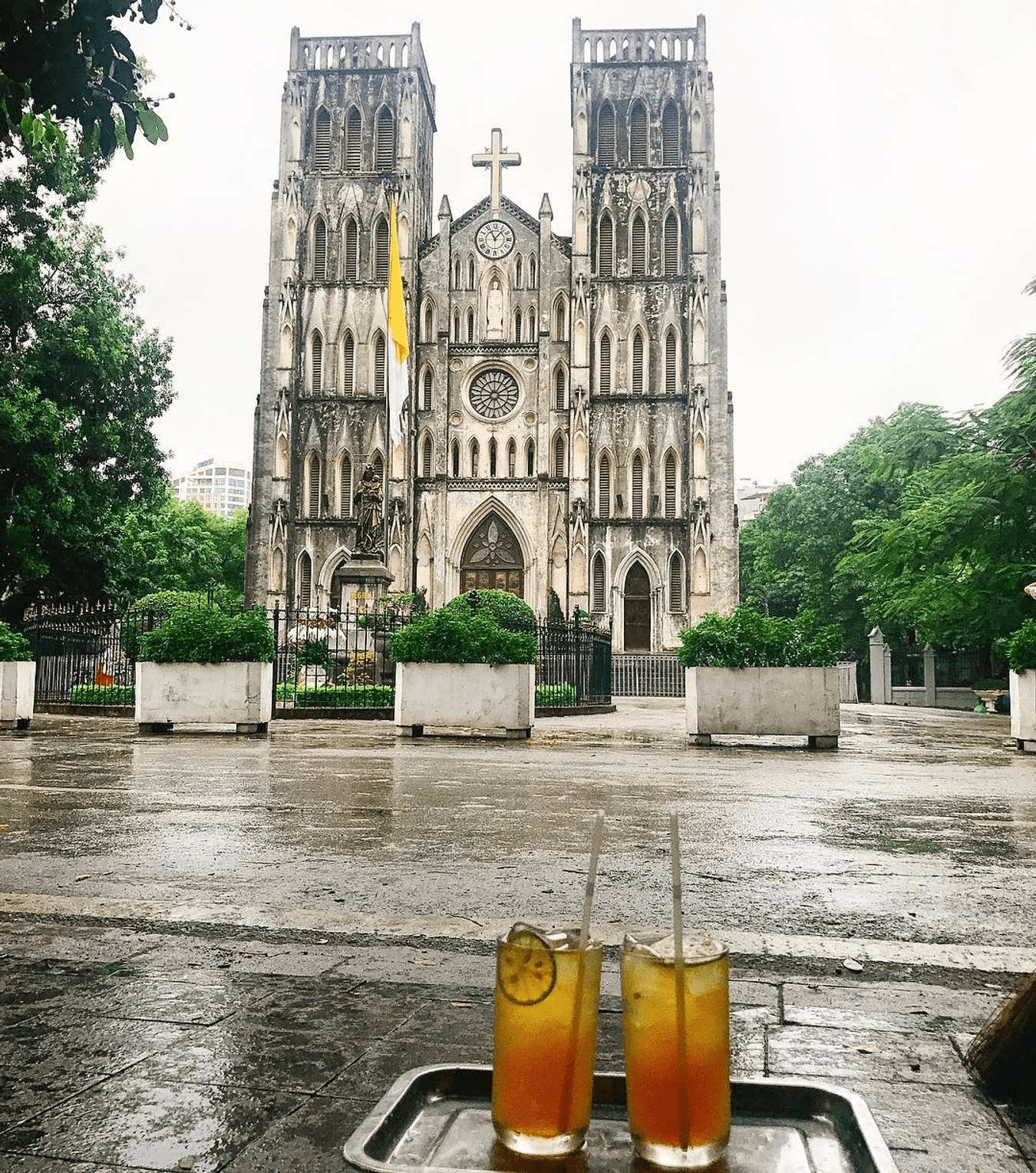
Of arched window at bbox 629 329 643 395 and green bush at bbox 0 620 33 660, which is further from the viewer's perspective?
arched window at bbox 629 329 643 395

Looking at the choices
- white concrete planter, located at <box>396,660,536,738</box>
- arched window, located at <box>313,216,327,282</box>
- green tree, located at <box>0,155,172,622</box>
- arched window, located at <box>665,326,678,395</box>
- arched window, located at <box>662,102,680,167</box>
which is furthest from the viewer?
arched window, located at <box>662,102,680,167</box>

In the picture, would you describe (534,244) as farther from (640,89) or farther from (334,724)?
(334,724)

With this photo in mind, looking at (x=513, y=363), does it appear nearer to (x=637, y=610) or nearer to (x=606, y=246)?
(x=606, y=246)

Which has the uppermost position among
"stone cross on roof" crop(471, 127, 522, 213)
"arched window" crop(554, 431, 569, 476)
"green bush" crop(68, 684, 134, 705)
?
"stone cross on roof" crop(471, 127, 522, 213)

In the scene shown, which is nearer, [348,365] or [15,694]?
[15,694]

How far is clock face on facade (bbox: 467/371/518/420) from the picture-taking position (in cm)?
4031

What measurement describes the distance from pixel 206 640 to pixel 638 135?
112 ft

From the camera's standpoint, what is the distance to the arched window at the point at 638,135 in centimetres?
4078

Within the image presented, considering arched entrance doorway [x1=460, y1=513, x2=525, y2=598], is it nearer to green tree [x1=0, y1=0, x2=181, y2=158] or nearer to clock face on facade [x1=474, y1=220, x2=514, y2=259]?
clock face on facade [x1=474, y1=220, x2=514, y2=259]

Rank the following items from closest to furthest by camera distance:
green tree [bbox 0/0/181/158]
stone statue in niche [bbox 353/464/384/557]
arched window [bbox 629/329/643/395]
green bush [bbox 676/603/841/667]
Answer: green tree [bbox 0/0/181/158], green bush [bbox 676/603/841/667], stone statue in niche [bbox 353/464/384/557], arched window [bbox 629/329/643/395]

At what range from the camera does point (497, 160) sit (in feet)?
135

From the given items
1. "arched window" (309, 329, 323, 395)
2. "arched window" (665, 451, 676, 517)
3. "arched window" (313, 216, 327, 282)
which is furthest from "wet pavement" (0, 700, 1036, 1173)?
"arched window" (313, 216, 327, 282)

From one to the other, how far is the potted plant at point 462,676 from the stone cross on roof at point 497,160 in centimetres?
3139

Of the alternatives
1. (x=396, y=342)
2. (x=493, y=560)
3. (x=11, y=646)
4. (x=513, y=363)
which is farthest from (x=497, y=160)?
(x=11, y=646)
